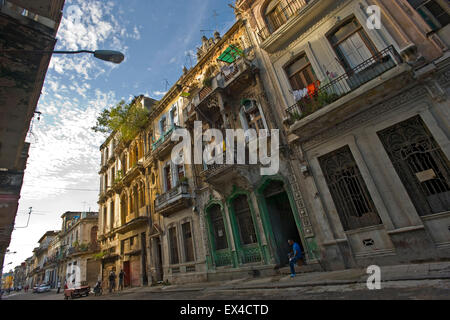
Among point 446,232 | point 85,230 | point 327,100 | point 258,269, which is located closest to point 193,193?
point 258,269

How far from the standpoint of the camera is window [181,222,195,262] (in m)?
14.5

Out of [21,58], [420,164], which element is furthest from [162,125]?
[420,164]

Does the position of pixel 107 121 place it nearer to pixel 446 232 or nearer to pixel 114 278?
pixel 114 278

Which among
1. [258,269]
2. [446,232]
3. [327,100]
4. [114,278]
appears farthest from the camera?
[114,278]

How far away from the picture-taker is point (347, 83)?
343 inches

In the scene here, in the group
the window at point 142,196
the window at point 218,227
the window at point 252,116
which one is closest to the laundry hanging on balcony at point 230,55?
the window at point 252,116

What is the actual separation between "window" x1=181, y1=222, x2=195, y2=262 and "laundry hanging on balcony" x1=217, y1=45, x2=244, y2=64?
10.6 metres

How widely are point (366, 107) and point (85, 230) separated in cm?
3843

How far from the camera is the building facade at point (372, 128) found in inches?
271

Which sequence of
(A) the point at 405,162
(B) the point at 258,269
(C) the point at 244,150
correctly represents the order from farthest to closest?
(C) the point at 244,150, (B) the point at 258,269, (A) the point at 405,162

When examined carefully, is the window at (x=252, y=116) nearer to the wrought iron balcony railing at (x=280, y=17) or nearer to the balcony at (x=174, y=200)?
the wrought iron balcony railing at (x=280, y=17)

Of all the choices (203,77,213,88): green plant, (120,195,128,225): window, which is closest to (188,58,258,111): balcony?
(203,77,213,88): green plant

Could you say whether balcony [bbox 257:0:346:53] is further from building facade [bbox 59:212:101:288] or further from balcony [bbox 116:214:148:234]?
building facade [bbox 59:212:101:288]

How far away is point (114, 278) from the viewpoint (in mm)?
19188
